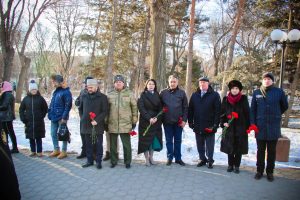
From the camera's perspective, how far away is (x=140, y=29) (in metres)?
21.1

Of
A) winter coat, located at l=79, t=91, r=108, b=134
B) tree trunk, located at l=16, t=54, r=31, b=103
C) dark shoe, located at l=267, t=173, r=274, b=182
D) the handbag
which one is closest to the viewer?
dark shoe, located at l=267, t=173, r=274, b=182

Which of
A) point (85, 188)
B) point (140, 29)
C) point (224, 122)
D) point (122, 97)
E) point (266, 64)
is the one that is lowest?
point (85, 188)

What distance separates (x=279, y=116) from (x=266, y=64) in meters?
10.7

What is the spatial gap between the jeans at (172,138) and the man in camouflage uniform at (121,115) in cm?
76

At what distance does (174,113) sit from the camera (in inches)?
241

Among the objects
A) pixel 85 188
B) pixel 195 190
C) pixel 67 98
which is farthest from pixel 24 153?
pixel 195 190

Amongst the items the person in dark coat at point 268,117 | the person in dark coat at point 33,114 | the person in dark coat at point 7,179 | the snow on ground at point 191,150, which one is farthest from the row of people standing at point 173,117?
the person in dark coat at point 7,179

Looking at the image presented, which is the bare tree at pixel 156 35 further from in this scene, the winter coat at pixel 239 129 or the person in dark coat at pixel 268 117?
the person in dark coat at pixel 268 117

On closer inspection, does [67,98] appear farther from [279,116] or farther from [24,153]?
[279,116]

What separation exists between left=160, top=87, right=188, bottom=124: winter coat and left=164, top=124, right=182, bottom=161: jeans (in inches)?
6.9

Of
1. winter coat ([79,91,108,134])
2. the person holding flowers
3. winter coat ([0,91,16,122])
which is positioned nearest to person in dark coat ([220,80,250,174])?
the person holding flowers

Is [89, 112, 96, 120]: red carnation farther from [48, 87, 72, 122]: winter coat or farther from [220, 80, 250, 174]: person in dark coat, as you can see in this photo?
[220, 80, 250, 174]: person in dark coat

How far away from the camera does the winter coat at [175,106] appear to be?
6.12 metres

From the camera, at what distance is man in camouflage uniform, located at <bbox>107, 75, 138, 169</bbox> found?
238 inches
